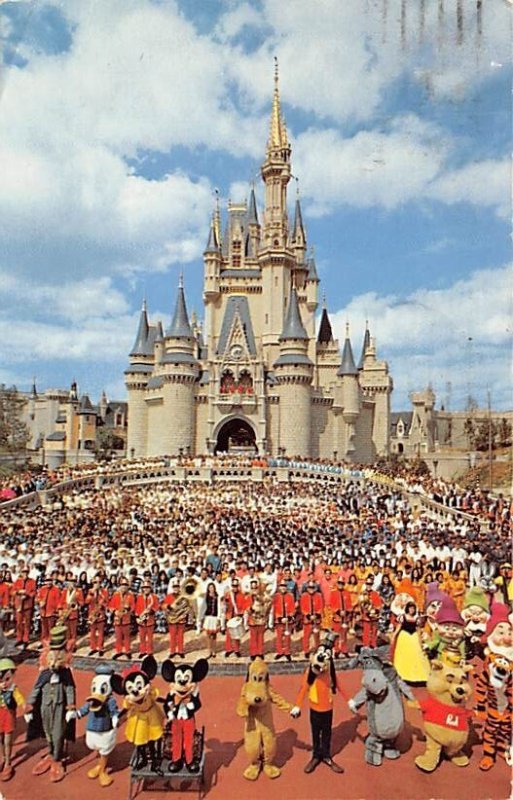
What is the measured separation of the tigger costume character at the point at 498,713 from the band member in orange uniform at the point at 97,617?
19.7 feet

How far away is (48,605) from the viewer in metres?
9.38

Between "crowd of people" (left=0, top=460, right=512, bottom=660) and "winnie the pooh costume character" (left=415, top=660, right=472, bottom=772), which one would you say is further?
"crowd of people" (left=0, top=460, right=512, bottom=660)

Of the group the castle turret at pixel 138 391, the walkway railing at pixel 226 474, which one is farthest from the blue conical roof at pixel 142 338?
the walkway railing at pixel 226 474

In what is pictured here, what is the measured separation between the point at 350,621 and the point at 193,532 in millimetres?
9063

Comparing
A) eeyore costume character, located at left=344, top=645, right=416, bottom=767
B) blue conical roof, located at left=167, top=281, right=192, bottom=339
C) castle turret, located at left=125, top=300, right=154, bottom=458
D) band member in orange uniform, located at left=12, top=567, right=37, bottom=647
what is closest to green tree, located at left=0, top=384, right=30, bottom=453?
castle turret, located at left=125, top=300, right=154, bottom=458

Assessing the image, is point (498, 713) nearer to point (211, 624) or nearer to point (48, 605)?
point (211, 624)

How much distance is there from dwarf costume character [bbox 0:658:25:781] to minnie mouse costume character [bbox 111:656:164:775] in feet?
3.90

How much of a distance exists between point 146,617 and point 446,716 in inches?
193

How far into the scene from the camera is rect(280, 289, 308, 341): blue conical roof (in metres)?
48.1

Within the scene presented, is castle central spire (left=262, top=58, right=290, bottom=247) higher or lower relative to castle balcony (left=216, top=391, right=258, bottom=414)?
higher

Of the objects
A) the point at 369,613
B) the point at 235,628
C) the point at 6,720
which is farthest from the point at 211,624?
the point at 6,720

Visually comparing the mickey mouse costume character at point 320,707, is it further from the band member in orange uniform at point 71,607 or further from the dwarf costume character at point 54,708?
the band member in orange uniform at point 71,607

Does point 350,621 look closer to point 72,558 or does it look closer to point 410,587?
point 410,587

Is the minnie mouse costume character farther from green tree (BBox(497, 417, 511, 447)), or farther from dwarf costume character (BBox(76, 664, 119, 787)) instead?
Answer: green tree (BBox(497, 417, 511, 447))
